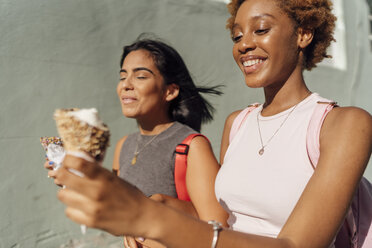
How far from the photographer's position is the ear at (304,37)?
4.82ft

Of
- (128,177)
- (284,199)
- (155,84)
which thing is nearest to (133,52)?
(155,84)

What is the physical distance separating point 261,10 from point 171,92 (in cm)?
98

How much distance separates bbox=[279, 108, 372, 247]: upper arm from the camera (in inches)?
38.6

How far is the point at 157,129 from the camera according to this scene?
222 cm

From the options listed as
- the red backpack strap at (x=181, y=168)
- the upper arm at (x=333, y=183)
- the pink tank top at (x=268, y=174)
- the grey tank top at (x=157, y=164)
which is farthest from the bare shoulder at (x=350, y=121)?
the grey tank top at (x=157, y=164)

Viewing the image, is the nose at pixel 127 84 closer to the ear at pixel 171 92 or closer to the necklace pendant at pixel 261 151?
the ear at pixel 171 92

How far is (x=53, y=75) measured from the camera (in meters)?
2.91

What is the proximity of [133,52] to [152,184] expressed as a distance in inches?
37.8

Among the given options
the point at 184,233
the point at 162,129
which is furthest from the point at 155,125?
the point at 184,233

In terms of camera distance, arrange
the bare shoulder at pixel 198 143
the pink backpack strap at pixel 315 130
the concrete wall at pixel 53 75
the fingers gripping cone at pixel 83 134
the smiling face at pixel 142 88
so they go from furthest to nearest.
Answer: the concrete wall at pixel 53 75
the smiling face at pixel 142 88
the bare shoulder at pixel 198 143
the pink backpack strap at pixel 315 130
the fingers gripping cone at pixel 83 134

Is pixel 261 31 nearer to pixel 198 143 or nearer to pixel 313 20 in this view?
pixel 313 20

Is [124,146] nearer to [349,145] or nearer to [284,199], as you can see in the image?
[284,199]

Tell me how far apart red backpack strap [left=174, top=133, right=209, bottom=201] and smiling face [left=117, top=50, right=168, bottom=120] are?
35 centimetres

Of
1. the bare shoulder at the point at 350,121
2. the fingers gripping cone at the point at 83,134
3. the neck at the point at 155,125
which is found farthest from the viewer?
the neck at the point at 155,125
